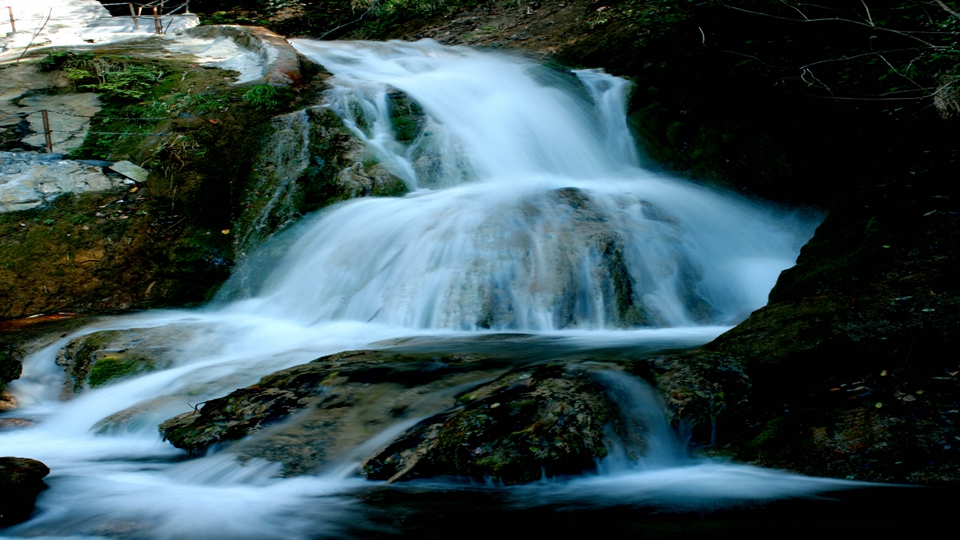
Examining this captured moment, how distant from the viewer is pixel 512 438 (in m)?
3.37

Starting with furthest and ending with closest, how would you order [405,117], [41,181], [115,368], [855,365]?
1. [405,117]
2. [41,181]
3. [115,368]
4. [855,365]

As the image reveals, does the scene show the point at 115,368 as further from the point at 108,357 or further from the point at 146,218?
the point at 146,218

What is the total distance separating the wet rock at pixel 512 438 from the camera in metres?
3.27

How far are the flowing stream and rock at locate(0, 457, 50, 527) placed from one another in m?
0.07

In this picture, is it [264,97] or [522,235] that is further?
[264,97]

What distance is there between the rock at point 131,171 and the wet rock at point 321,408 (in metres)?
4.62

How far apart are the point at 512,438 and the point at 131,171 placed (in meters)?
6.68

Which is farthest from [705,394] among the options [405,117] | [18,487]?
[405,117]

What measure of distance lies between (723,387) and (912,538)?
4.97 ft

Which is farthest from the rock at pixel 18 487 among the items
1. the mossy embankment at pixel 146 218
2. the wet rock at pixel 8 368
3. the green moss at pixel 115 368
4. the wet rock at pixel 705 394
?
the mossy embankment at pixel 146 218

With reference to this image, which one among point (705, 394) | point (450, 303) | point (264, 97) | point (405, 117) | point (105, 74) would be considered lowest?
point (705, 394)

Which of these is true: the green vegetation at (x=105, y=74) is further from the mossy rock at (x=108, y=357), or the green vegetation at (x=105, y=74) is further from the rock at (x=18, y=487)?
the rock at (x=18, y=487)

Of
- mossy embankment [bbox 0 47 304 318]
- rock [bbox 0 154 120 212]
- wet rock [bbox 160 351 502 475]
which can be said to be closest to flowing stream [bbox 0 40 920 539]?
wet rock [bbox 160 351 502 475]

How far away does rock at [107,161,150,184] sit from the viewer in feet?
26.0
